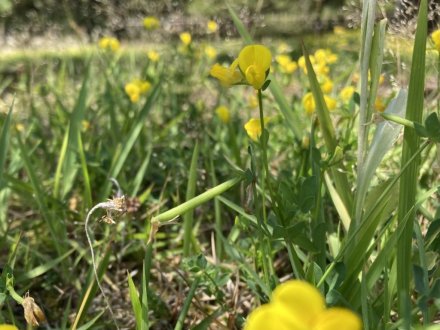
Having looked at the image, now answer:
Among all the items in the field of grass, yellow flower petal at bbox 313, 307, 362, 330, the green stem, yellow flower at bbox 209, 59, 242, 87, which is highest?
yellow flower at bbox 209, 59, 242, 87

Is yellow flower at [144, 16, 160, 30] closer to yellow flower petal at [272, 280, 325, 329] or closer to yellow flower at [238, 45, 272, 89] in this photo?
yellow flower at [238, 45, 272, 89]

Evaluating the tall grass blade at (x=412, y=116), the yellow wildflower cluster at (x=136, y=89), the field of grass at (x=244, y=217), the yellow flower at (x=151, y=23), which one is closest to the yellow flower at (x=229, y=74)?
the field of grass at (x=244, y=217)

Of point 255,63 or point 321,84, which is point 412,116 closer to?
point 255,63

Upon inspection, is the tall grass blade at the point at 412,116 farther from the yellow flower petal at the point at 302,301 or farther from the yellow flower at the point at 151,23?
the yellow flower at the point at 151,23

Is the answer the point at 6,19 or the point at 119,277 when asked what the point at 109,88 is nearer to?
the point at 119,277

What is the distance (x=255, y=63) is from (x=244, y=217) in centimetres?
33

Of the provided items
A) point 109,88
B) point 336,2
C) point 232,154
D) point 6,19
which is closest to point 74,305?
point 232,154

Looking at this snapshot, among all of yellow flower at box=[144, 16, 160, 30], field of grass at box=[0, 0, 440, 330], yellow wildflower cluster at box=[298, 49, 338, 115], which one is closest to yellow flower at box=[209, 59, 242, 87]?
field of grass at box=[0, 0, 440, 330]

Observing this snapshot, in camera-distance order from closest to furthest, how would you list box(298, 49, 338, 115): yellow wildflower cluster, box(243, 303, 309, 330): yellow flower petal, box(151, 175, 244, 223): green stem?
box(243, 303, 309, 330): yellow flower petal → box(151, 175, 244, 223): green stem → box(298, 49, 338, 115): yellow wildflower cluster

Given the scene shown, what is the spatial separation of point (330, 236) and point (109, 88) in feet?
4.15

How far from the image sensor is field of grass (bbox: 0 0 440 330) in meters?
0.91

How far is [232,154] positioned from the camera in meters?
1.94

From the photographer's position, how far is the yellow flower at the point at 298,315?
0.40m

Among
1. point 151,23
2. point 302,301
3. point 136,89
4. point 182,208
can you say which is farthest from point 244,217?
point 151,23
